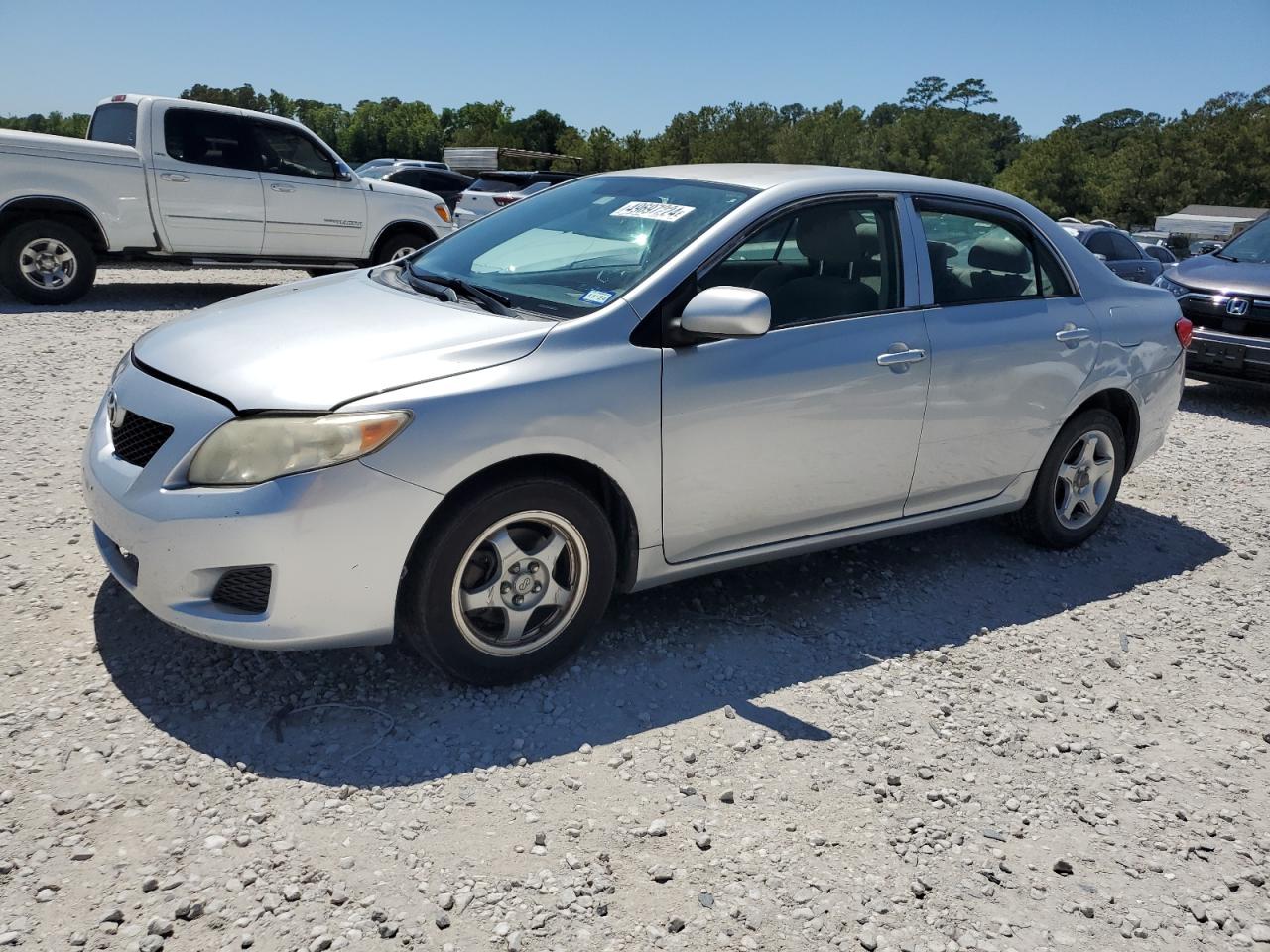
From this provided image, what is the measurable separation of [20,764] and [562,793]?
4.95 ft

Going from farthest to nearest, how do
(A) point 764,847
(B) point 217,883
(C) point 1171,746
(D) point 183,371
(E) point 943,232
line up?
1. (E) point 943,232
2. (C) point 1171,746
3. (D) point 183,371
4. (A) point 764,847
5. (B) point 217,883

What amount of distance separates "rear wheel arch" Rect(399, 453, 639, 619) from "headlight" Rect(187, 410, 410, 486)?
31 centimetres

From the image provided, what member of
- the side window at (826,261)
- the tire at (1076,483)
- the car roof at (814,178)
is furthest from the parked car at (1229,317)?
the side window at (826,261)

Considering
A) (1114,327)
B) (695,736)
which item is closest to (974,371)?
(1114,327)

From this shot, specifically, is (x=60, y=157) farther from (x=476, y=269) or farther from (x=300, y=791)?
(x=300, y=791)

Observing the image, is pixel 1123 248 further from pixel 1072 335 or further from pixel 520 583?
pixel 520 583

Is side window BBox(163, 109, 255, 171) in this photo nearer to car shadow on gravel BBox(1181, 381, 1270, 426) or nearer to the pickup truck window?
the pickup truck window

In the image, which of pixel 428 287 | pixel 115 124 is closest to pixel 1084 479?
pixel 428 287

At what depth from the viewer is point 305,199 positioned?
1110 cm

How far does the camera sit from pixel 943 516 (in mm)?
4539

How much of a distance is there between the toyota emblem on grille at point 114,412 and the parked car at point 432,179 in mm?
17731

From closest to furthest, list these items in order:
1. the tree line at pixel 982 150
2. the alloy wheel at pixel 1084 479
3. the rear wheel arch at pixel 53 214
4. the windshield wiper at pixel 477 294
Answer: the windshield wiper at pixel 477 294, the alloy wheel at pixel 1084 479, the rear wheel arch at pixel 53 214, the tree line at pixel 982 150

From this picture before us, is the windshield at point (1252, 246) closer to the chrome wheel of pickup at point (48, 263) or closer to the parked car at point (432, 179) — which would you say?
the chrome wheel of pickup at point (48, 263)

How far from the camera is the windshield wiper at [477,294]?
11.9ft
